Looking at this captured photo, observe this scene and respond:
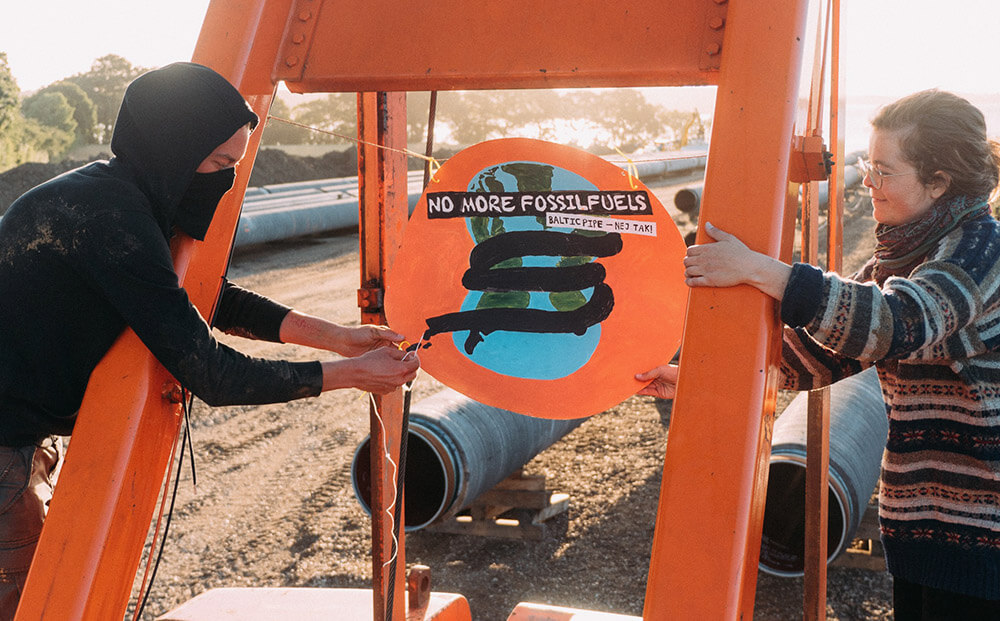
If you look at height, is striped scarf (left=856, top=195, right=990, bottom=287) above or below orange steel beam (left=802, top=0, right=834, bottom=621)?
above

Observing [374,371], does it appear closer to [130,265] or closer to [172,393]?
[172,393]

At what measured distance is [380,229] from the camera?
2.71 metres

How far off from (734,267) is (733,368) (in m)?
0.18

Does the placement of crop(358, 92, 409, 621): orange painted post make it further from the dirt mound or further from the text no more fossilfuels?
the dirt mound

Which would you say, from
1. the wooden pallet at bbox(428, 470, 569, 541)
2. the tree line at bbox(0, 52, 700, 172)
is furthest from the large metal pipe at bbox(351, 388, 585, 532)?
the tree line at bbox(0, 52, 700, 172)

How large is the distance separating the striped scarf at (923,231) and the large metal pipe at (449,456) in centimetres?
306

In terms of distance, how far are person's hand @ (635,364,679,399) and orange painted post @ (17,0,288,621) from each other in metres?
1.11

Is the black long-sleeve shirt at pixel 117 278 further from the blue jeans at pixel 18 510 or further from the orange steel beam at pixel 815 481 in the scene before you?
the orange steel beam at pixel 815 481

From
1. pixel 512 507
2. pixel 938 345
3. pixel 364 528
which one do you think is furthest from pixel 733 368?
pixel 364 528

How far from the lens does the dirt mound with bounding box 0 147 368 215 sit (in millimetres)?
16688

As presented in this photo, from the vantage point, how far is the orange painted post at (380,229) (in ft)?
8.69

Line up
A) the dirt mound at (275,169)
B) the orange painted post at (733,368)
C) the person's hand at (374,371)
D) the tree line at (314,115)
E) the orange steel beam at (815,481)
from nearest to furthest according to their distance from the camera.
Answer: the orange painted post at (733,368) < the person's hand at (374,371) < the orange steel beam at (815,481) < the dirt mound at (275,169) < the tree line at (314,115)

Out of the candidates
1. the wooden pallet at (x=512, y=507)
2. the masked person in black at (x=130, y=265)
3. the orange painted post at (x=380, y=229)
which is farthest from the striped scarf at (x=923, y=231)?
the wooden pallet at (x=512, y=507)

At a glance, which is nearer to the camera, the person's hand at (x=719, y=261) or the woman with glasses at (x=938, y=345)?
the person's hand at (x=719, y=261)
